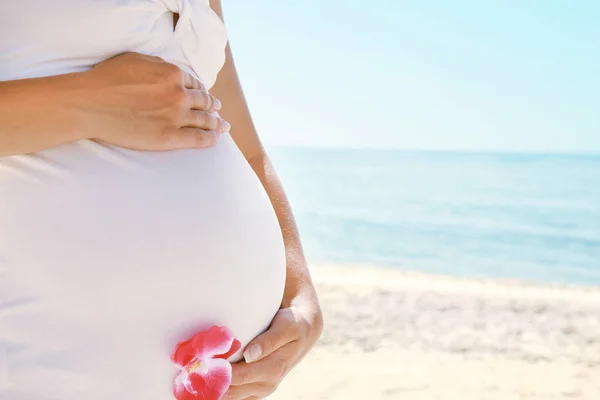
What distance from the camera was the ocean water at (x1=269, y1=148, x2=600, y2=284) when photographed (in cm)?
1308

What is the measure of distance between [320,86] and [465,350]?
31.5 meters

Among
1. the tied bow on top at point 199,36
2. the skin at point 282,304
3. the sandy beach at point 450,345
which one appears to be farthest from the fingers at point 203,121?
the sandy beach at point 450,345

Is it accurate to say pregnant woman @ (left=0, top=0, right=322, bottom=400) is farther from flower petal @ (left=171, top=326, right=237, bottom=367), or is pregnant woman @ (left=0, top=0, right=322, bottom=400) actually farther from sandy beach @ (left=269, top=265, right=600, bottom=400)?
sandy beach @ (left=269, top=265, right=600, bottom=400)

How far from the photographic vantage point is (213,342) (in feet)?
2.58

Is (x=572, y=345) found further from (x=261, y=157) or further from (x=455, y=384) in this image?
(x=261, y=157)

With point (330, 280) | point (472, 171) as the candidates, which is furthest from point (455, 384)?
point (472, 171)

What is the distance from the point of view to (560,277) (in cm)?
1202

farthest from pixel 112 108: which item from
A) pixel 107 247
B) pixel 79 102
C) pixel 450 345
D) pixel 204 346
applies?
pixel 450 345

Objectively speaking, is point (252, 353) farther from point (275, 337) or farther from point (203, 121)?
point (203, 121)

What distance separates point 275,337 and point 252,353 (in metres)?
0.05

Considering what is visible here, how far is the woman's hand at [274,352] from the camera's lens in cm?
85

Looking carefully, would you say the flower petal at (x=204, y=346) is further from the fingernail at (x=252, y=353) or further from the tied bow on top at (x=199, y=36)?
A: the tied bow on top at (x=199, y=36)

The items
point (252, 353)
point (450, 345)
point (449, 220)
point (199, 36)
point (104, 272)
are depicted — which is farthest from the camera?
point (449, 220)

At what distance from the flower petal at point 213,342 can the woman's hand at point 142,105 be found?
0.23 m
